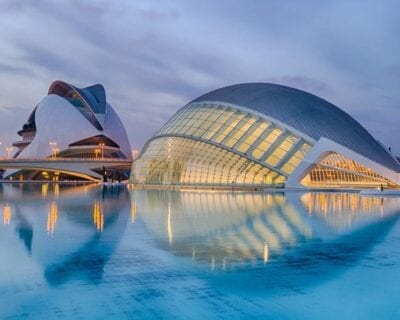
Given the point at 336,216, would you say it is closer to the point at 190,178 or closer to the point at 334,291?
the point at 334,291

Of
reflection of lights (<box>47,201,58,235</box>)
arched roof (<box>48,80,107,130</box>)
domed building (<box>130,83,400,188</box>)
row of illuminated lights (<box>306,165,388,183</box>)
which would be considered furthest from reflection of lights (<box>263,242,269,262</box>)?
arched roof (<box>48,80,107,130</box>)

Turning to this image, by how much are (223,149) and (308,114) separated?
8162 mm

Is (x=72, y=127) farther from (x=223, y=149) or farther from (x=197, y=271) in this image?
(x=197, y=271)

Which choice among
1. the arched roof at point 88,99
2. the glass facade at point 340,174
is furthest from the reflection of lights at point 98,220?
the arched roof at point 88,99

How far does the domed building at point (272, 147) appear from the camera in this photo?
39.6 metres

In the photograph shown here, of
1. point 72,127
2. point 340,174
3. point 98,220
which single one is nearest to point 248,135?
point 340,174

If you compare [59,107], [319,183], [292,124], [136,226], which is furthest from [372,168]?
[59,107]

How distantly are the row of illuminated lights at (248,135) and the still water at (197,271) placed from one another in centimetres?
2585

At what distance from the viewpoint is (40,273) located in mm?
7270

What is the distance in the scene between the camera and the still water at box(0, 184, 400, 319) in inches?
221

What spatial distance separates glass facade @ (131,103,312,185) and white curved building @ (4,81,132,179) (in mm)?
45252

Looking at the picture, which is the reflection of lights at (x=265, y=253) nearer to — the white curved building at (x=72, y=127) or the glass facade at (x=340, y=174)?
the glass facade at (x=340, y=174)

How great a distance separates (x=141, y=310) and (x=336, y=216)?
12.6 m

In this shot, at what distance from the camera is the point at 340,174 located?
4141cm
